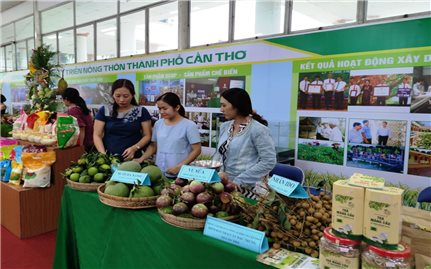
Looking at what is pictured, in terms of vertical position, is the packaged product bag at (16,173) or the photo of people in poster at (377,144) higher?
the photo of people in poster at (377,144)

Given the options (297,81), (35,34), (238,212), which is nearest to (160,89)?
(297,81)

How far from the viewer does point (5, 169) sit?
2916mm

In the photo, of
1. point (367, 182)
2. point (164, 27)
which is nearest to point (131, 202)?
point (367, 182)

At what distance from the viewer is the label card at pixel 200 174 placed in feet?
4.30

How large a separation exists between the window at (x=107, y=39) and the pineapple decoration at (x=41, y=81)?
2.33 m

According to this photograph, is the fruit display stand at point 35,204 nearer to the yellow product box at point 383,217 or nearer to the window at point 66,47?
the yellow product box at point 383,217

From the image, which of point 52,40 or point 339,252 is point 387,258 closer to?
point 339,252

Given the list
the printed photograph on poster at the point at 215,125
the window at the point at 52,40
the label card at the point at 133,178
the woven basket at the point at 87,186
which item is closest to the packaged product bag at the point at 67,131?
the woven basket at the point at 87,186

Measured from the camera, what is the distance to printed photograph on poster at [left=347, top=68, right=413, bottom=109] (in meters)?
2.43

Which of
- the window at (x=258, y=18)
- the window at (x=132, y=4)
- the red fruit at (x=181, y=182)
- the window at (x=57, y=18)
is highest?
the window at (x=57, y=18)

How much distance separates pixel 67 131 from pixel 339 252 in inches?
92.3

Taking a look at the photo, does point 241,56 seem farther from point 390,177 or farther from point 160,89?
point 390,177

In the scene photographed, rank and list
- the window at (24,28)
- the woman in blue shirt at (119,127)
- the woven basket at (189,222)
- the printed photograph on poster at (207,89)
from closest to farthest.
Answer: the woven basket at (189,222) < the woman in blue shirt at (119,127) < the printed photograph on poster at (207,89) < the window at (24,28)

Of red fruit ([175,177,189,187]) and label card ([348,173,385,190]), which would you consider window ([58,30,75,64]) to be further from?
label card ([348,173,385,190])
